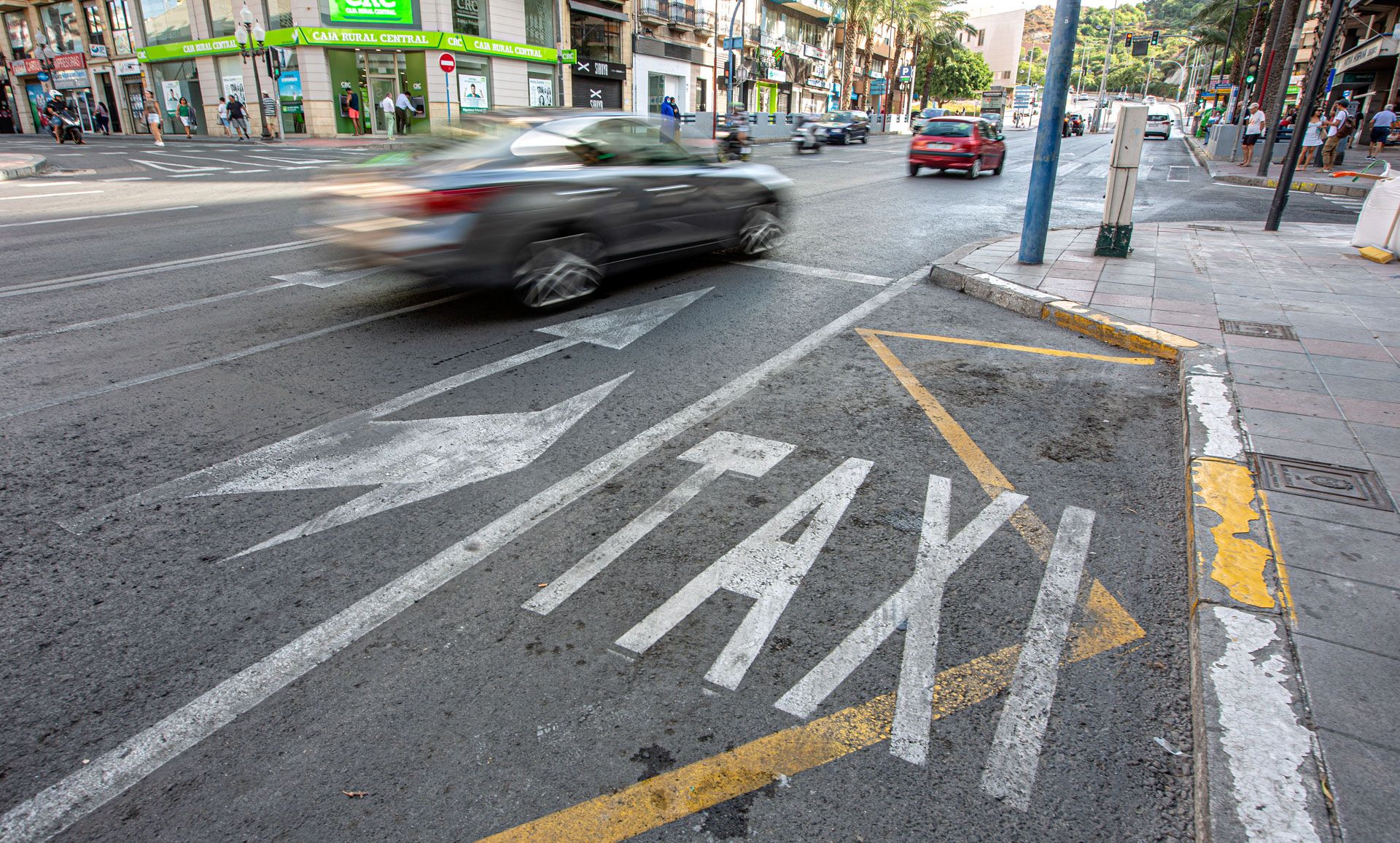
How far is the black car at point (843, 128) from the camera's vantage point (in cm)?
3512

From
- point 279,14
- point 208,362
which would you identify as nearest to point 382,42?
point 279,14

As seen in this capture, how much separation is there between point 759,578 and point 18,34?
64802 millimetres

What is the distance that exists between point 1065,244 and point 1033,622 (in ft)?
27.0

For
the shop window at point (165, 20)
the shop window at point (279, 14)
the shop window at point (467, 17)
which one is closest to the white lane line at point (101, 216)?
the shop window at point (467, 17)

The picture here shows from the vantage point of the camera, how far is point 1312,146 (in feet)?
→ 74.7

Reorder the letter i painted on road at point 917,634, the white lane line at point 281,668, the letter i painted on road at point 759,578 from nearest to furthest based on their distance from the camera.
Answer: the white lane line at point 281,668 → the letter i painted on road at point 917,634 → the letter i painted on road at point 759,578

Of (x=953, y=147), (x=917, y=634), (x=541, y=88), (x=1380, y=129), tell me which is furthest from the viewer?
(x=541, y=88)

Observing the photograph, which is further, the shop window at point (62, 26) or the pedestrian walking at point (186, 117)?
the shop window at point (62, 26)

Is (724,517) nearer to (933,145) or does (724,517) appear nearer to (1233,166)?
(933,145)

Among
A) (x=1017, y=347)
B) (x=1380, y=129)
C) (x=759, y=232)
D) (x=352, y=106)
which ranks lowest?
(x=1017, y=347)

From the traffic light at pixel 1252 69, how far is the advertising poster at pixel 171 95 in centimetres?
4944

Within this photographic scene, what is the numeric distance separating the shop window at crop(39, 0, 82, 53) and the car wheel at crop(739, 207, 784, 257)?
172 feet

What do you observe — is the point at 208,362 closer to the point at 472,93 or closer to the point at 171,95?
the point at 472,93

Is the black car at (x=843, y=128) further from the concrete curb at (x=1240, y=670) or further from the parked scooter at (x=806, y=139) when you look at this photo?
the concrete curb at (x=1240, y=670)
